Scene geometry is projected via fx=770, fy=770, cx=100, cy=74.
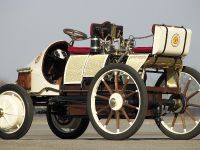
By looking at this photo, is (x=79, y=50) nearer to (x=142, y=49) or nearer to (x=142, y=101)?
(x=142, y=49)

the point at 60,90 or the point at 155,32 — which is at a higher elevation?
the point at 155,32

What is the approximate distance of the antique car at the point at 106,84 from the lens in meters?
13.5

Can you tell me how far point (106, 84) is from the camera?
13.6 m

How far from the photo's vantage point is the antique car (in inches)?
533

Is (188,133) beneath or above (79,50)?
beneath

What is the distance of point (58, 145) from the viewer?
11.9 metres

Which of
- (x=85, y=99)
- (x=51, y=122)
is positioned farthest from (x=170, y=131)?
(x=51, y=122)

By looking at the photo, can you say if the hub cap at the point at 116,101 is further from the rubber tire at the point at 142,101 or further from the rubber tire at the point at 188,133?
the rubber tire at the point at 188,133

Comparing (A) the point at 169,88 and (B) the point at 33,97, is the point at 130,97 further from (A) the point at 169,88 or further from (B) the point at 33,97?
(B) the point at 33,97

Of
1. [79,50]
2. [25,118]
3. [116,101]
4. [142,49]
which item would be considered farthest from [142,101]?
[25,118]

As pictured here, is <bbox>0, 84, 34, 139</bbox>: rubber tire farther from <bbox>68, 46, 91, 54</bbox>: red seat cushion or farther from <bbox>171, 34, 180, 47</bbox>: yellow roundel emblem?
<bbox>171, 34, 180, 47</bbox>: yellow roundel emblem

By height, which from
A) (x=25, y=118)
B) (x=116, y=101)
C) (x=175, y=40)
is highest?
(x=175, y=40)

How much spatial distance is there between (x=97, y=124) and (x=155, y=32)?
6.35ft

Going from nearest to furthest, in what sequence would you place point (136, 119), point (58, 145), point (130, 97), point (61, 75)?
1. point (58, 145)
2. point (136, 119)
3. point (130, 97)
4. point (61, 75)
